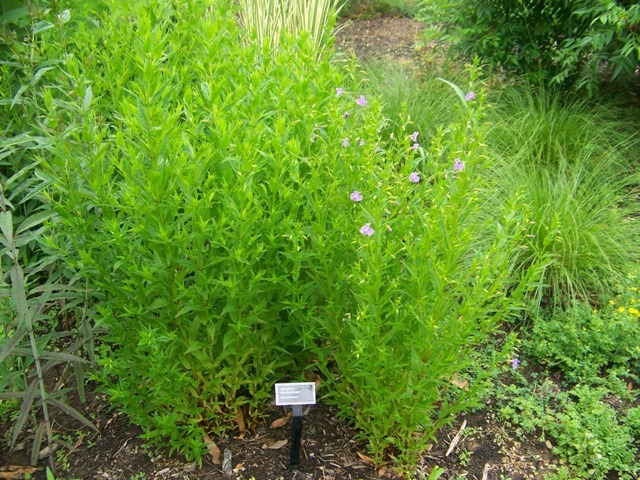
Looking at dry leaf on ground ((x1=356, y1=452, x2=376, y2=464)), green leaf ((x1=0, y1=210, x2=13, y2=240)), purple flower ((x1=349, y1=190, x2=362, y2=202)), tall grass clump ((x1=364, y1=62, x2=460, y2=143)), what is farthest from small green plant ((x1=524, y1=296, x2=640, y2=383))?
green leaf ((x1=0, y1=210, x2=13, y2=240))

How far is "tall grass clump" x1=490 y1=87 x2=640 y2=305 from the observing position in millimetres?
3705

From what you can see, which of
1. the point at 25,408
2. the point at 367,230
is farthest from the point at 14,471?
the point at 367,230

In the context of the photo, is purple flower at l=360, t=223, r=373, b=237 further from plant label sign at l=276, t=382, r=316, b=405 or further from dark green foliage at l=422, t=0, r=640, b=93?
dark green foliage at l=422, t=0, r=640, b=93

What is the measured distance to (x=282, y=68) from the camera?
258cm

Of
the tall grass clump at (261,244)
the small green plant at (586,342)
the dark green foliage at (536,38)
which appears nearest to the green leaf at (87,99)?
the tall grass clump at (261,244)

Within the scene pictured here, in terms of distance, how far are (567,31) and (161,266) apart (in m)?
4.20

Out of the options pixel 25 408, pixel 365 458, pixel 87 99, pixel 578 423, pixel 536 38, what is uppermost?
pixel 87 99

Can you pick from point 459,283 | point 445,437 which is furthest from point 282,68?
point 445,437

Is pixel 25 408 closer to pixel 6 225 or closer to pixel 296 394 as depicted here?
pixel 6 225

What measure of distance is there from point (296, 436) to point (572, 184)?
8.74ft

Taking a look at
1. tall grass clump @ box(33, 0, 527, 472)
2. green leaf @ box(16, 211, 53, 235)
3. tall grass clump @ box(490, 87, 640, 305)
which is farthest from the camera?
tall grass clump @ box(490, 87, 640, 305)

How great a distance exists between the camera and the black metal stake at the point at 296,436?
2.38m

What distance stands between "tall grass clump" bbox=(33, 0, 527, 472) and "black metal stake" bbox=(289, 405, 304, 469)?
20 centimetres

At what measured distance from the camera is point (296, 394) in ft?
7.66
